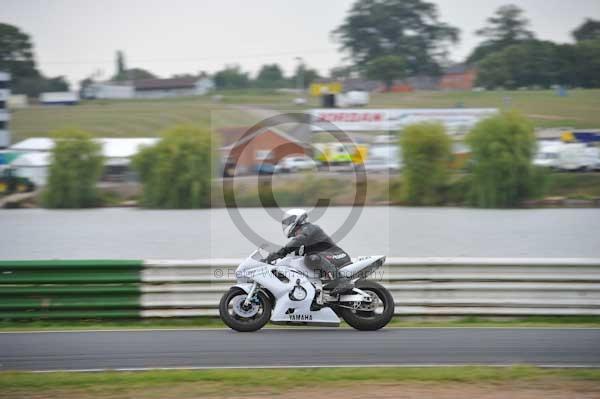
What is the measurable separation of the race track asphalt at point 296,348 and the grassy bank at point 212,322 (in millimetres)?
596

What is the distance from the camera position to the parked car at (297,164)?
125ft

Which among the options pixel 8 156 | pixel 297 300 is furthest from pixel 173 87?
pixel 297 300

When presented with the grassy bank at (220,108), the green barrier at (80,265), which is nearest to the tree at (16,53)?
the grassy bank at (220,108)

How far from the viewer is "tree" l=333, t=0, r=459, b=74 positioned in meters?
68.2

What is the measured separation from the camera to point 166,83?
6184 cm

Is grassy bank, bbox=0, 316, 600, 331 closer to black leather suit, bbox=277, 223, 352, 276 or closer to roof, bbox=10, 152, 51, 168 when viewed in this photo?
black leather suit, bbox=277, 223, 352, 276

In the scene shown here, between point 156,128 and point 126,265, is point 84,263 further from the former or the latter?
point 156,128

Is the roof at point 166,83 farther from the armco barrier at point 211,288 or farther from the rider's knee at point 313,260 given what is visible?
the rider's knee at point 313,260

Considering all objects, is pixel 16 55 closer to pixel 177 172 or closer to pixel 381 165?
pixel 177 172

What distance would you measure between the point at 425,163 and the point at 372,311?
106 ft

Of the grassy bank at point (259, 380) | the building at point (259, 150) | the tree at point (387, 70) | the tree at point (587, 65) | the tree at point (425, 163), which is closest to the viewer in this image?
the grassy bank at point (259, 380)

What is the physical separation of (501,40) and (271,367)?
65.0 meters

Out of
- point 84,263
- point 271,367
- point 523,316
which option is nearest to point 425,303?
point 523,316

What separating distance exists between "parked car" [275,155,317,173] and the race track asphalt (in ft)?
94.8
